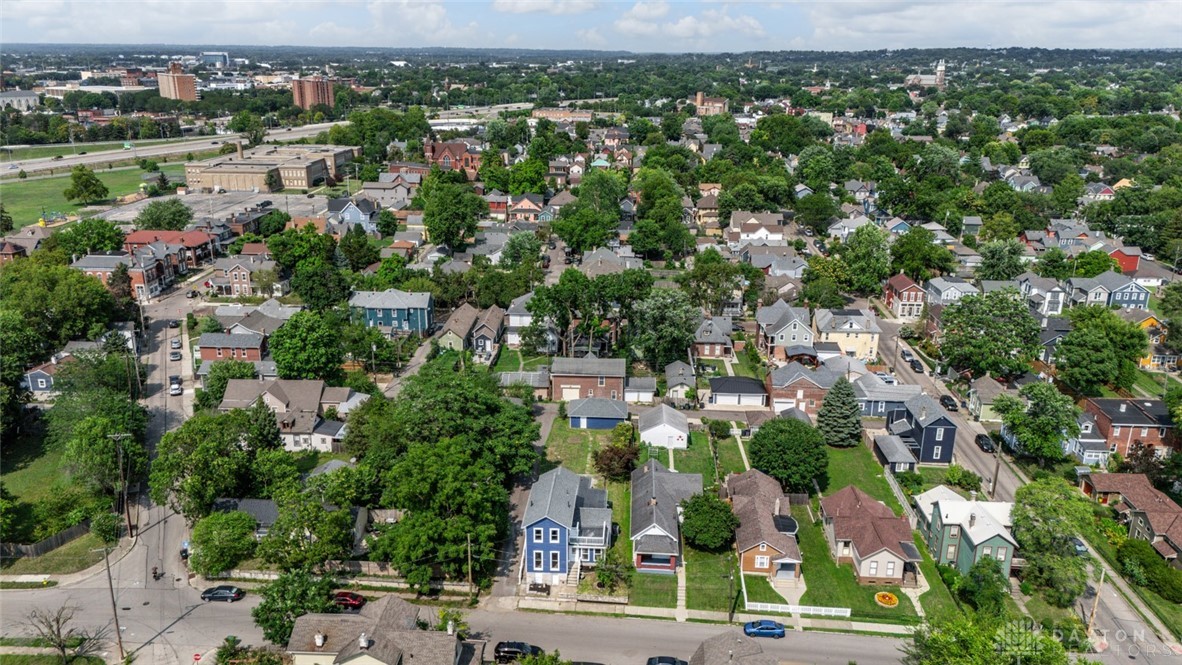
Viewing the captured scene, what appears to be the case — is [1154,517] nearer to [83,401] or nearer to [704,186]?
[83,401]

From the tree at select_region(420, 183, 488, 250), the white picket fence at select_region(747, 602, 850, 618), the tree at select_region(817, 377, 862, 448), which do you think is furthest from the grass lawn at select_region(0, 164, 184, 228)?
the white picket fence at select_region(747, 602, 850, 618)

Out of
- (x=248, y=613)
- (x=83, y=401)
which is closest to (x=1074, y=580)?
(x=248, y=613)

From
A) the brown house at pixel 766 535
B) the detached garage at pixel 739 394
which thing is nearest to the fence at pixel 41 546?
the brown house at pixel 766 535

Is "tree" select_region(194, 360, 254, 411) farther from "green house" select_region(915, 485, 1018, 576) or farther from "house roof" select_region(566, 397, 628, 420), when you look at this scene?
"green house" select_region(915, 485, 1018, 576)

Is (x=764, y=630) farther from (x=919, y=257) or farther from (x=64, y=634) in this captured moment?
(x=919, y=257)

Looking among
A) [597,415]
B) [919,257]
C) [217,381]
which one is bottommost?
[597,415]

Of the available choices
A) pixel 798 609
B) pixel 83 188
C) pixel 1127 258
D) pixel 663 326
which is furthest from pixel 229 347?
pixel 1127 258
